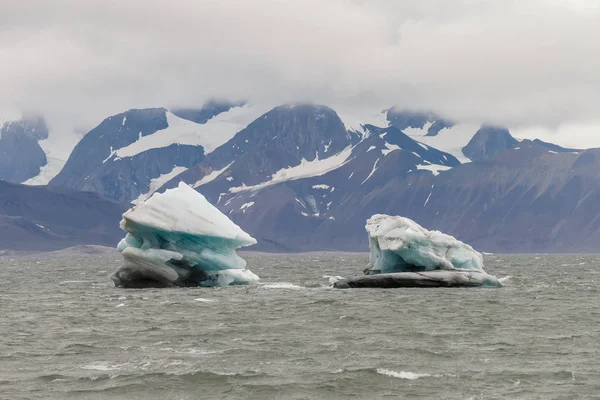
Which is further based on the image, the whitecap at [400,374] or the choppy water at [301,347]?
the whitecap at [400,374]

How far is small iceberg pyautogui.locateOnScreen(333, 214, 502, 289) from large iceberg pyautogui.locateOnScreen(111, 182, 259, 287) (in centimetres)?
1088

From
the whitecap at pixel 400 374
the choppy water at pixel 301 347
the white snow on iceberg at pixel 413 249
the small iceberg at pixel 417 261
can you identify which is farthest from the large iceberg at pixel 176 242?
the whitecap at pixel 400 374

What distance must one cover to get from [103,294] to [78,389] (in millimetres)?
46296

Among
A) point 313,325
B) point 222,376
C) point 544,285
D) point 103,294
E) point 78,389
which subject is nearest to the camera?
point 78,389

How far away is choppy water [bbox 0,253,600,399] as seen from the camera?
36812mm

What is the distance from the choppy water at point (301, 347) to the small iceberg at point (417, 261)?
914 cm

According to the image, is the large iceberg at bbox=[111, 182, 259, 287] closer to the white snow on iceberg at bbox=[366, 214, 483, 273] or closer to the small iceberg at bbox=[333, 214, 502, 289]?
the small iceberg at bbox=[333, 214, 502, 289]

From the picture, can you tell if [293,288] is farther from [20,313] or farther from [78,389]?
[78,389]

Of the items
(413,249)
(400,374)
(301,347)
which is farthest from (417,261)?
(400,374)

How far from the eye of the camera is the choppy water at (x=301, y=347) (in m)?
36.8

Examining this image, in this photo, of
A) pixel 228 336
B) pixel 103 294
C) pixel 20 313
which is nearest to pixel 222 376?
pixel 228 336

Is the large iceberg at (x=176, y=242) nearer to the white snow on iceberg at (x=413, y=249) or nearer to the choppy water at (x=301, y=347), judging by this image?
the choppy water at (x=301, y=347)

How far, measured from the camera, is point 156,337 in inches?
1992

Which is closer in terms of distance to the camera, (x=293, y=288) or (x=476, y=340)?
(x=476, y=340)
